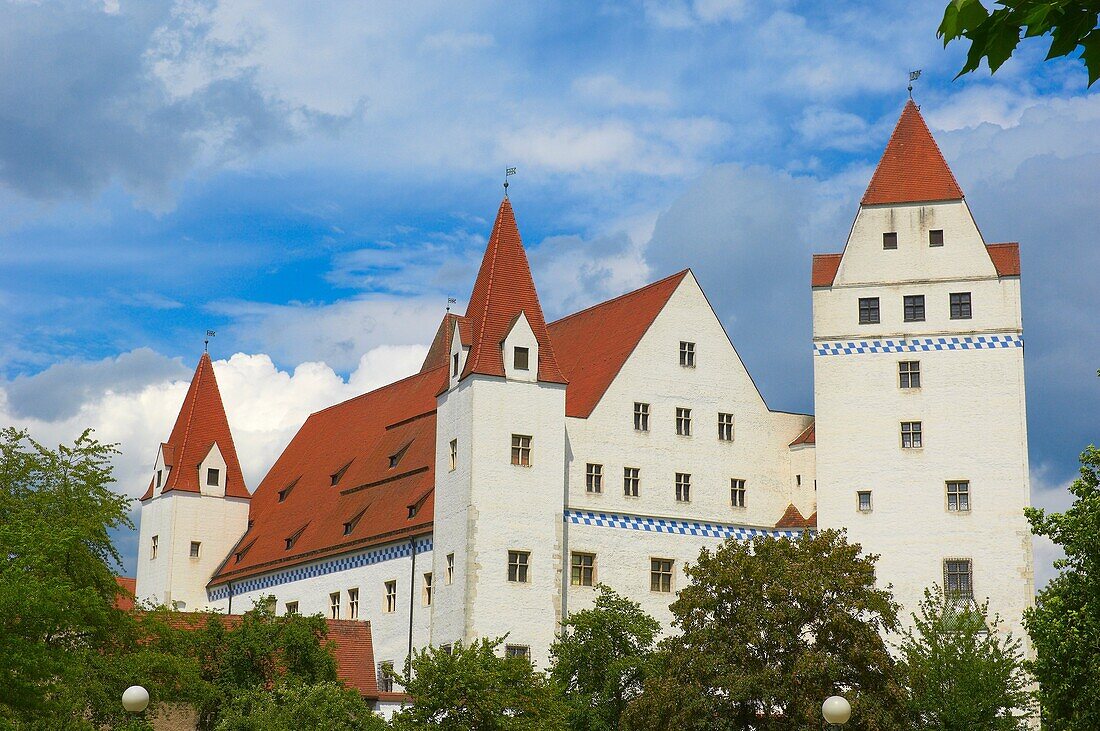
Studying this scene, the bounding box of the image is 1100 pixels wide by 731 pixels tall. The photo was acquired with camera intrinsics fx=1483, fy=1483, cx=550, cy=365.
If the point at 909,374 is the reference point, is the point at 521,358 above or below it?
above

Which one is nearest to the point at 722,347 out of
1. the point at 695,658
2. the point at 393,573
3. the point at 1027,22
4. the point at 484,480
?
the point at 484,480

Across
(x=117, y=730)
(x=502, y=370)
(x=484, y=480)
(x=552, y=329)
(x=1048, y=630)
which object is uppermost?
(x=552, y=329)

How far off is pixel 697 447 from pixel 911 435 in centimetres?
732

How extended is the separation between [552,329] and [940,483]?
18570 mm

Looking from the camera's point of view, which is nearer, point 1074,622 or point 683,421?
point 1074,622

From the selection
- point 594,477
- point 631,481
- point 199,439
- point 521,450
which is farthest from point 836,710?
point 199,439

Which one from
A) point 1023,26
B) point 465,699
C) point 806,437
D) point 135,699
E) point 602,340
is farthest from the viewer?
point 602,340

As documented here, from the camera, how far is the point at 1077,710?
2814cm

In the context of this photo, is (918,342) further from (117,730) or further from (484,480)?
(117,730)

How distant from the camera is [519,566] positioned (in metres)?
47.2

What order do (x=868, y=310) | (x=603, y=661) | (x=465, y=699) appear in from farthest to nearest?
(x=868, y=310), (x=603, y=661), (x=465, y=699)

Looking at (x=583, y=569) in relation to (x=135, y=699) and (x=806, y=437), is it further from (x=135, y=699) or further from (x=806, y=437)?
(x=135, y=699)

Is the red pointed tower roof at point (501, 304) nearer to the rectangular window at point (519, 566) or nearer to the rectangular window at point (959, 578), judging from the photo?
the rectangular window at point (519, 566)

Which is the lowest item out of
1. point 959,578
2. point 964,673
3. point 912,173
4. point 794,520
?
point 964,673
